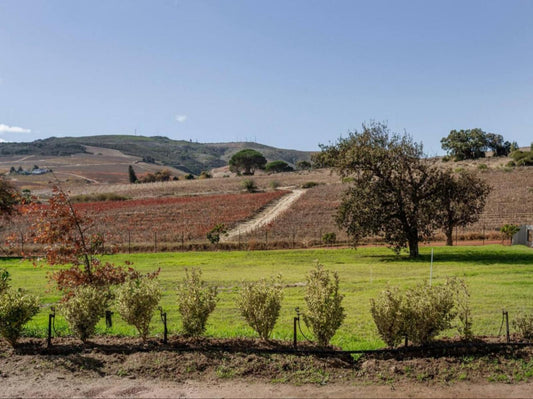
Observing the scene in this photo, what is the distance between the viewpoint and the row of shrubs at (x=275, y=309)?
9.52 meters

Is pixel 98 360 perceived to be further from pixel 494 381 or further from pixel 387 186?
pixel 387 186

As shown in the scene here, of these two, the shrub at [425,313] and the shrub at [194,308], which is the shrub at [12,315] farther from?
the shrub at [425,313]

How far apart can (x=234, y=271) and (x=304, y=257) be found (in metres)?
8.05

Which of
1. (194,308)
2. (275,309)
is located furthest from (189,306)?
(275,309)

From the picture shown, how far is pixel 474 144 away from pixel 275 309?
5683 inches

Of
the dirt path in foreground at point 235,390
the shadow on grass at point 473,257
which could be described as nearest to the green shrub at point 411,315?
the dirt path in foreground at point 235,390

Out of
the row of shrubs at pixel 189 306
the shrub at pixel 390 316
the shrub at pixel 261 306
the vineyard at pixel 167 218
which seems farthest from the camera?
the vineyard at pixel 167 218

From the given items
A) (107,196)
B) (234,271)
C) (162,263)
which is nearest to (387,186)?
(234,271)

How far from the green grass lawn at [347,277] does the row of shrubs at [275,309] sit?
115 cm

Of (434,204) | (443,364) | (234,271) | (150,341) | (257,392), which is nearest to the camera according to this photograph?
(257,392)

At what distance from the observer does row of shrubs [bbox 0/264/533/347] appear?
9.52 m

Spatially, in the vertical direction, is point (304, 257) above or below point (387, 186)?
below

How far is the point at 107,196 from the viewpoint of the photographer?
93438 millimetres

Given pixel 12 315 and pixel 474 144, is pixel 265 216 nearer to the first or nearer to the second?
pixel 12 315
